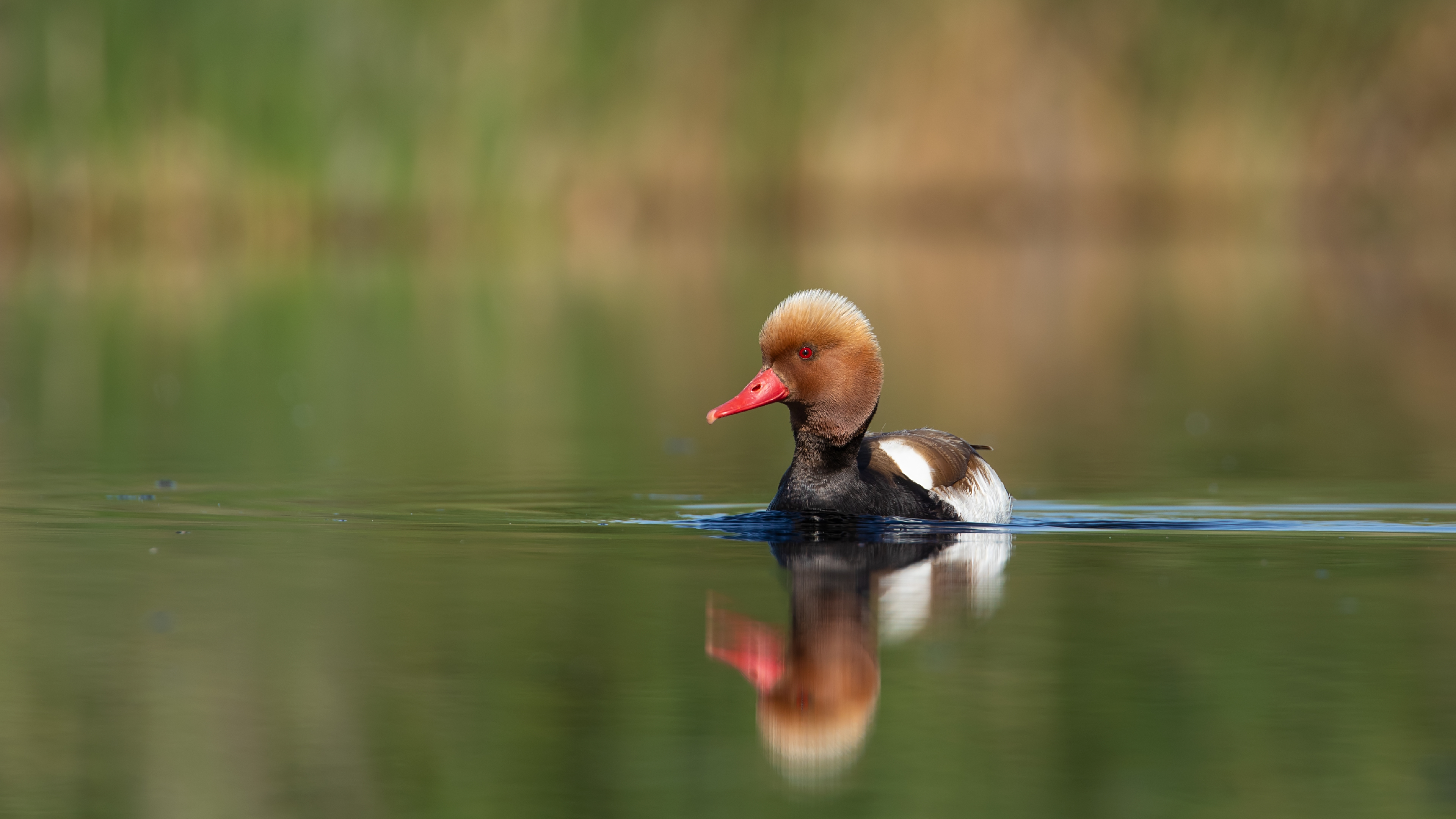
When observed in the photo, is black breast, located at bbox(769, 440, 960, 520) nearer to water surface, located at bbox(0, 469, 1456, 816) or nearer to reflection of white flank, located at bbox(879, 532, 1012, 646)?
water surface, located at bbox(0, 469, 1456, 816)

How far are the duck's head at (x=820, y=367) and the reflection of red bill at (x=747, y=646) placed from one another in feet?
7.20

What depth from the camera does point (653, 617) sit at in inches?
259

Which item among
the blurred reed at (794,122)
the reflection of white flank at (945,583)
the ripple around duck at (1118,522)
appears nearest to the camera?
the reflection of white flank at (945,583)

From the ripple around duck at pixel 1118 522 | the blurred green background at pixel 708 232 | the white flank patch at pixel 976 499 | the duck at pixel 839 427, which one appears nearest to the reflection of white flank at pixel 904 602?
the ripple around duck at pixel 1118 522

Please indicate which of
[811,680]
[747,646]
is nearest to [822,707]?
[811,680]

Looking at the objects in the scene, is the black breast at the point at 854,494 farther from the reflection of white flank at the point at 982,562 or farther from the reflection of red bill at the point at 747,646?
the reflection of red bill at the point at 747,646

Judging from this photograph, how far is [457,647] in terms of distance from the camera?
6.09m

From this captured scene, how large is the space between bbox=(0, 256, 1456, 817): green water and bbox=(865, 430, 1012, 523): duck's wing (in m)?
0.23

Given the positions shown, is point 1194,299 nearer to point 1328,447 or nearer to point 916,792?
point 1328,447

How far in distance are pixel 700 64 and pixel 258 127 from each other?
8.23 meters

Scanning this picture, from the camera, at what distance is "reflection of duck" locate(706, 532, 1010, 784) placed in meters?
5.15

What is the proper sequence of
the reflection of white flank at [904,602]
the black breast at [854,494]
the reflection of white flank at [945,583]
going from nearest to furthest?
the reflection of white flank at [904,602] → the reflection of white flank at [945,583] → the black breast at [854,494]

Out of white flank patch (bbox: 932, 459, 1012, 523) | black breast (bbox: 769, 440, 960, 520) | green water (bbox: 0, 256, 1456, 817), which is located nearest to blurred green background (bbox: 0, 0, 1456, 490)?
green water (bbox: 0, 256, 1456, 817)

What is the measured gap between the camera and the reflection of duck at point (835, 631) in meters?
5.15
